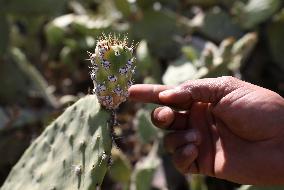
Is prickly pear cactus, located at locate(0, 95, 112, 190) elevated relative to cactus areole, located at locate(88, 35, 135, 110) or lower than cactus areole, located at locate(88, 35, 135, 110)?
lower

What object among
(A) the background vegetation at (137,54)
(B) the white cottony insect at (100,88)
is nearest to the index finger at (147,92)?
(B) the white cottony insect at (100,88)

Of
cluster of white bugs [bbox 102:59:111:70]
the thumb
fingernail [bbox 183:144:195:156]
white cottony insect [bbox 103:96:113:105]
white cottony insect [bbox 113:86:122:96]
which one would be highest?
cluster of white bugs [bbox 102:59:111:70]

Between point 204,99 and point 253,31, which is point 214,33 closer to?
point 253,31

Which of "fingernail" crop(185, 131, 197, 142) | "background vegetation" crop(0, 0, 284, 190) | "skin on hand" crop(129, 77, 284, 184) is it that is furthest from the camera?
"background vegetation" crop(0, 0, 284, 190)

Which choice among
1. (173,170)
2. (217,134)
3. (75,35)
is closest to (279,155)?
(217,134)

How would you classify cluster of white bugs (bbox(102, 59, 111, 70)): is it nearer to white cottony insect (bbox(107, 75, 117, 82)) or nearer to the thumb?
white cottony insect (bbox(107, 75, 117, 82))

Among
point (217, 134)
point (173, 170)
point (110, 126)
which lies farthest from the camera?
point (173, 170)

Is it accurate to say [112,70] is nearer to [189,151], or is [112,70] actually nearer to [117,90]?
[117,90]

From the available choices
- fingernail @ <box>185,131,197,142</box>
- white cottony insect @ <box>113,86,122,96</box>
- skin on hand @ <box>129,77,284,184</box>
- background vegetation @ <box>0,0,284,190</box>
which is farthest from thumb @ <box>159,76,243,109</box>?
background vegetation @ <box>0,0,284,190</box>
